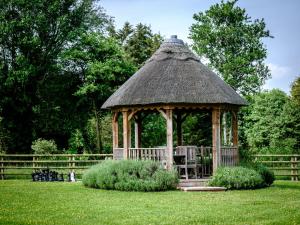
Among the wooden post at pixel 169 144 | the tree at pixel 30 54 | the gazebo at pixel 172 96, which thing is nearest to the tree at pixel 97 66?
the tree at pixel 30 54

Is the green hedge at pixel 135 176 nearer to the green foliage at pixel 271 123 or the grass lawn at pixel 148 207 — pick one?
the grass lawn at pixel 148 207

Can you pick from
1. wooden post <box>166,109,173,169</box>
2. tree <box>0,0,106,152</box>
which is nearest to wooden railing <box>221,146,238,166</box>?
wooden post <box>166,109,173,169</box>

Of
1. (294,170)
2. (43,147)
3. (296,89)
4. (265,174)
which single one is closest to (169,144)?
(265,174)

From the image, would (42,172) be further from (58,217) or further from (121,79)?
(58,217)

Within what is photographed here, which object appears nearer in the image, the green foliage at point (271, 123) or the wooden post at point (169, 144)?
the wooden post at point (169, 144)

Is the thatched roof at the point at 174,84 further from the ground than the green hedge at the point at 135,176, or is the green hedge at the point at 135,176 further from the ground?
the thatched roof at the point at 174,84

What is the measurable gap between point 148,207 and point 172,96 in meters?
7.27

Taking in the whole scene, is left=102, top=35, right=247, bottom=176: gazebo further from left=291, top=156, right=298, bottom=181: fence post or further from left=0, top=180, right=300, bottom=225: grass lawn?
left=291, top=156, right=298, bottom=181: fence post

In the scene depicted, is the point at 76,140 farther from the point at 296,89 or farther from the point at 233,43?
the point at 296,89

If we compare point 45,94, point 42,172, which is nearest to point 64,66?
point 45,94

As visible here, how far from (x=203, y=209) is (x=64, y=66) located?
26.5 metres

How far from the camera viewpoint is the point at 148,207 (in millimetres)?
14984

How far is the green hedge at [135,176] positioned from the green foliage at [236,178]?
5.49ft

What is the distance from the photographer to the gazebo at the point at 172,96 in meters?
21.5
